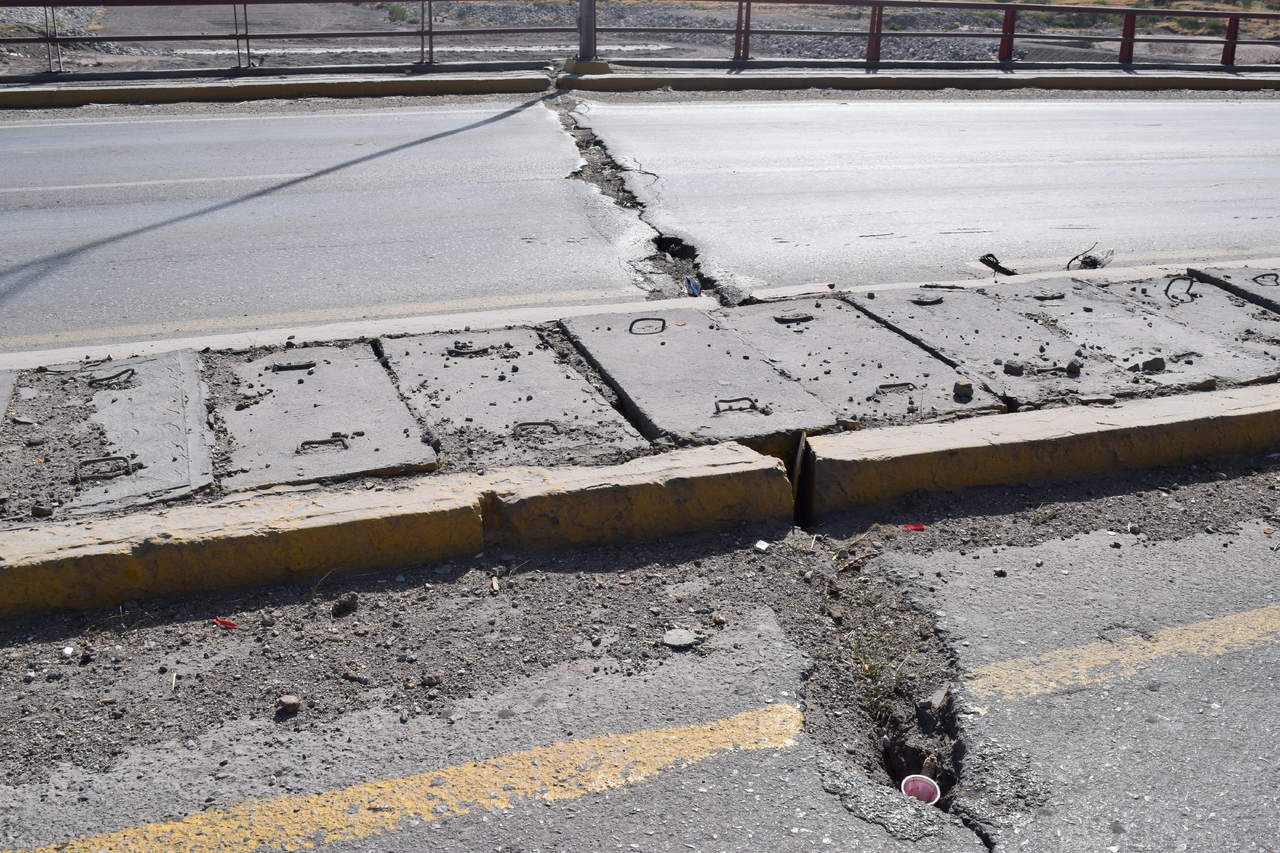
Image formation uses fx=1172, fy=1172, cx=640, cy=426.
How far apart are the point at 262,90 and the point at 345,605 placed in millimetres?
12109

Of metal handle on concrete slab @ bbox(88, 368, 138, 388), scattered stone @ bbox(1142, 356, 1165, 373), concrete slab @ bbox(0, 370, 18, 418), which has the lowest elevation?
concrete slab @ bbox(0, 370, 18, 418)

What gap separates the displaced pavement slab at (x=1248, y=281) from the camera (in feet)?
19.9

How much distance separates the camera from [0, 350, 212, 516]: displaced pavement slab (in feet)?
12.6

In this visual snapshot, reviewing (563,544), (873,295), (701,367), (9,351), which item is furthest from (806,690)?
(9,351)

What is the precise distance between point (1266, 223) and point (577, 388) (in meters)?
6.34

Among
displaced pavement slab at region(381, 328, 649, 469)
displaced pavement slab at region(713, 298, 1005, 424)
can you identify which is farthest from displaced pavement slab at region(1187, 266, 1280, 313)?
displaced pavement slab at region(381, 328, 649, 469)

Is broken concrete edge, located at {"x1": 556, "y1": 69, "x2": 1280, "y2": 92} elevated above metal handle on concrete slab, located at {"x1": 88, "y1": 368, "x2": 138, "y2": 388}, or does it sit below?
above

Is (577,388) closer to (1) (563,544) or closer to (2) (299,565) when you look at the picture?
(1) (563,544)

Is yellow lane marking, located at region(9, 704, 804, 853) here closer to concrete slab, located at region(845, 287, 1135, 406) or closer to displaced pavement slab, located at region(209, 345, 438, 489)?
displaced pavement slab, located at region(209, 345, 438, 489)

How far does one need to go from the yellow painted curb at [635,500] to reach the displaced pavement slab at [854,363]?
684mm

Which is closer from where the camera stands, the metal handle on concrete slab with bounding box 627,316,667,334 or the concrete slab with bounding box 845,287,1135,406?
the concrete slab with bounding box 845,287,1135,406

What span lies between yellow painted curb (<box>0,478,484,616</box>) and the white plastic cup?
5.10 feet

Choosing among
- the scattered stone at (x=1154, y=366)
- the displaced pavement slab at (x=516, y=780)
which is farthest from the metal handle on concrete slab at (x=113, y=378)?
the scattered stone at (x=1154, y=366)

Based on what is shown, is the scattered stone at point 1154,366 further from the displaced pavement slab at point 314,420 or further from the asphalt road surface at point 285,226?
the displaced pavement slab at point 314,420
